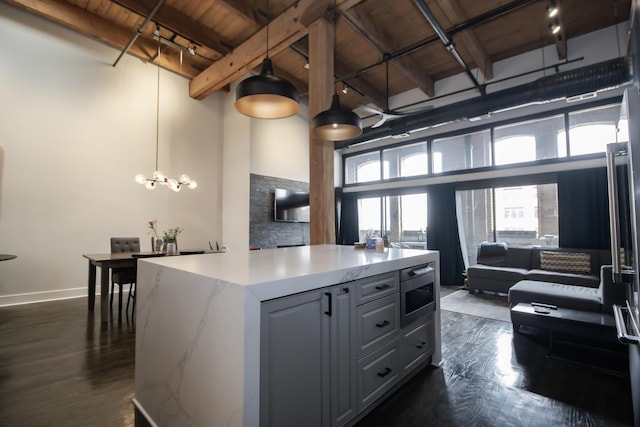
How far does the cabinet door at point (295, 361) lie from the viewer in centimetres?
120

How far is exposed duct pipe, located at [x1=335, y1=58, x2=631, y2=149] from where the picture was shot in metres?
3.41

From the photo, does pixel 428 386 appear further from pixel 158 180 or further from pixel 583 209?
pixel 583 209

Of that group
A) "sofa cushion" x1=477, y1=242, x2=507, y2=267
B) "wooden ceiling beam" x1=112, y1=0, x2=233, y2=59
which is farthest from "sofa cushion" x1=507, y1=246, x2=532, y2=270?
"wooden ceiling beam" x1=112, y1=0, x2=233, y2=59

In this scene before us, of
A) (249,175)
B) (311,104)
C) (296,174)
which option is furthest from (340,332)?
(296,174)

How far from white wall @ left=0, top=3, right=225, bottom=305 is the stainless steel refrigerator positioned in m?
6.11

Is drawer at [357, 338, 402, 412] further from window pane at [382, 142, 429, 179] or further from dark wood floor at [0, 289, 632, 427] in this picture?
window pane at [382, 142, 429, 179]

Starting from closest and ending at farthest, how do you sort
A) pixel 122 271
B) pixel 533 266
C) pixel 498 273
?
pixel 122 271, pixel 498 273, pixel 533 266

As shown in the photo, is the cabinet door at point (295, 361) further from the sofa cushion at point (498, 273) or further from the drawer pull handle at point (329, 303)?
the sofa cushion at point (498, 273)

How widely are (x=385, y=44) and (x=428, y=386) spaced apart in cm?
484

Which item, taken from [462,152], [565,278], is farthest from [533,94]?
[565,278]

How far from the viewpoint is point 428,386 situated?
2.10 metres

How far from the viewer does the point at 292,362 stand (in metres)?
1.30

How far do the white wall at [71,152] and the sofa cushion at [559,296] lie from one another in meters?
5.79

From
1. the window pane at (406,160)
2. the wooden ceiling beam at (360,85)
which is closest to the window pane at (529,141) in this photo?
the window pane at (406,160)
